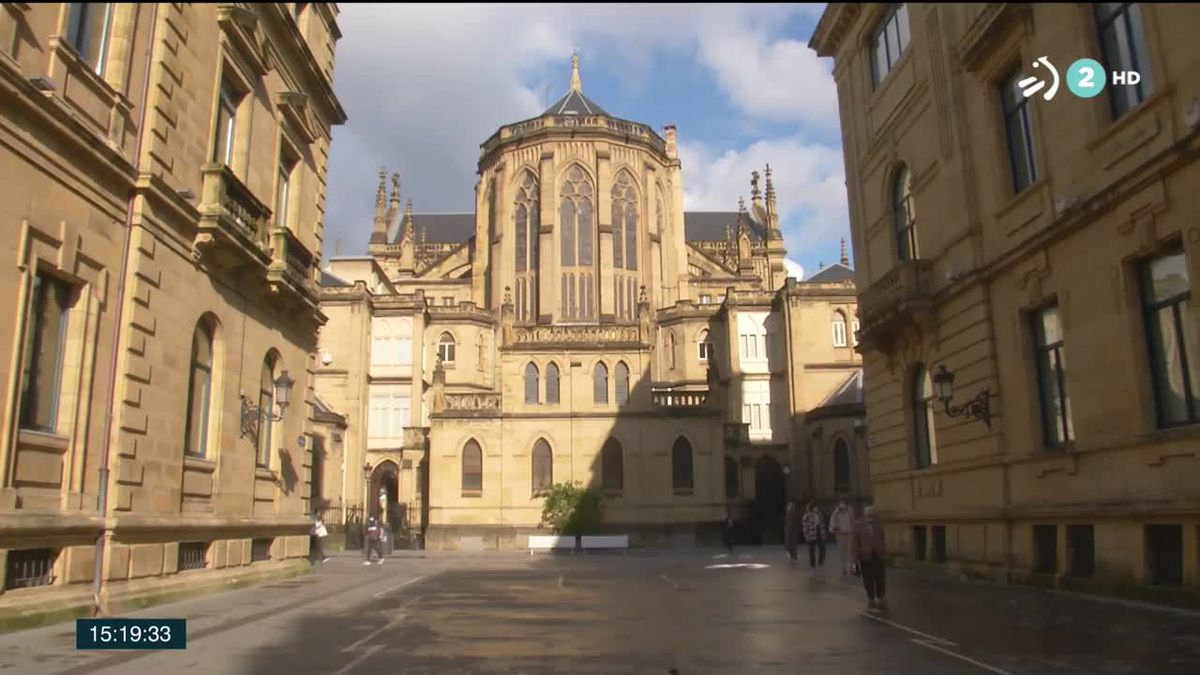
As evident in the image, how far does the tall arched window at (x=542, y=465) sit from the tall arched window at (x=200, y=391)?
2426 cm

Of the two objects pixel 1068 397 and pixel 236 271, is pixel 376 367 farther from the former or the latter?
pixel 1068 397

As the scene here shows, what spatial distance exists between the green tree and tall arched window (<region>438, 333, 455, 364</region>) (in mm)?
18969

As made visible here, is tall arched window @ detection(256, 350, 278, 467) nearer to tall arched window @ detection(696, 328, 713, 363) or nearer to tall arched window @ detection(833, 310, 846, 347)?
tall arched window @ detection(696, 328, 713, 363)

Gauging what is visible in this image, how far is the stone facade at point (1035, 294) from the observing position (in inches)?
470

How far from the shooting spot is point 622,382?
4597cm

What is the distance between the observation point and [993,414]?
54.6 feet

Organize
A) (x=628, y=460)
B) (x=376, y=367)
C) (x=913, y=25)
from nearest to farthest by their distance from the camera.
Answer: (x=913, y=25) < (x=628, y=460) < (x=376, y=367)

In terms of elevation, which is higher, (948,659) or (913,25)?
(913,25)

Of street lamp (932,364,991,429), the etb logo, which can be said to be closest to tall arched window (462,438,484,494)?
street lamp (932,364,991,429)

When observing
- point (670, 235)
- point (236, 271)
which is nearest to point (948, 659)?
point (236, 271)

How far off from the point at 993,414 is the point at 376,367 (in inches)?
1587

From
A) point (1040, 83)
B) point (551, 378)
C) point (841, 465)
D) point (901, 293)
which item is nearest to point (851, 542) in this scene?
point (901, 293)
